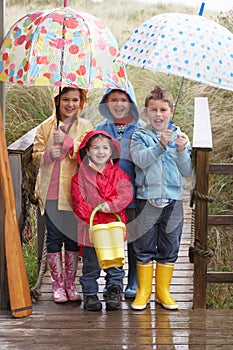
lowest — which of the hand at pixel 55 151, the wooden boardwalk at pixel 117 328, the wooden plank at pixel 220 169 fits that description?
the wooden boardwalk at pixel 117 328

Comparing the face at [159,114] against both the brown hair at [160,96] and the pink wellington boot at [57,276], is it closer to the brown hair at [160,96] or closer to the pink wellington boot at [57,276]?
the brown hair at [160,96]

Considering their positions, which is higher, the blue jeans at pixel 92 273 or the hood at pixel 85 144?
the hood at pixel 85 144

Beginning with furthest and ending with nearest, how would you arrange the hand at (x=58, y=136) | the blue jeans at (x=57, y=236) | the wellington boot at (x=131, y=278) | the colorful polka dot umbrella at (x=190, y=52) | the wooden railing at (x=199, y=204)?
the wellington boot at (x=131, y=278), the blue jeans at (x=57, y=236), the wooden railing at (x=199, y=204), the hand at (x=58, y=136), the colorful polka dot umbrella at (x=190, y=52)

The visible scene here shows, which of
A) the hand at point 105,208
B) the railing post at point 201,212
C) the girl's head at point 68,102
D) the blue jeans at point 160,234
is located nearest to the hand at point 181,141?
the railing post at point 201,212

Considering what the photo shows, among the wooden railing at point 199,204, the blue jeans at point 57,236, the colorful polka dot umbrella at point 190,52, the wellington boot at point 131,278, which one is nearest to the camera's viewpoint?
the colorful polka dot umbrella at point 190,52

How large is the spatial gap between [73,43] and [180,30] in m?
0.54

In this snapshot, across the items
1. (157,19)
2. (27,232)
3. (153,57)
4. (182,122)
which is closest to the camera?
(153,57)

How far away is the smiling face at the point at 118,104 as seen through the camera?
4191 mm

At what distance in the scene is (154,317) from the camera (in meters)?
4.07

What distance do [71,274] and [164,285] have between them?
509mm

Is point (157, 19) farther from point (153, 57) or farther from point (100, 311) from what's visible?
point (100, 311)

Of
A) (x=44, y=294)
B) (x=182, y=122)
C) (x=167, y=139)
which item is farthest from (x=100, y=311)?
(x=182, y=122)

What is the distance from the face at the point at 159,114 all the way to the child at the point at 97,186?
0.23 meters

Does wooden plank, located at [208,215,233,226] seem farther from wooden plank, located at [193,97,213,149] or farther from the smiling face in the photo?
the smiling face
